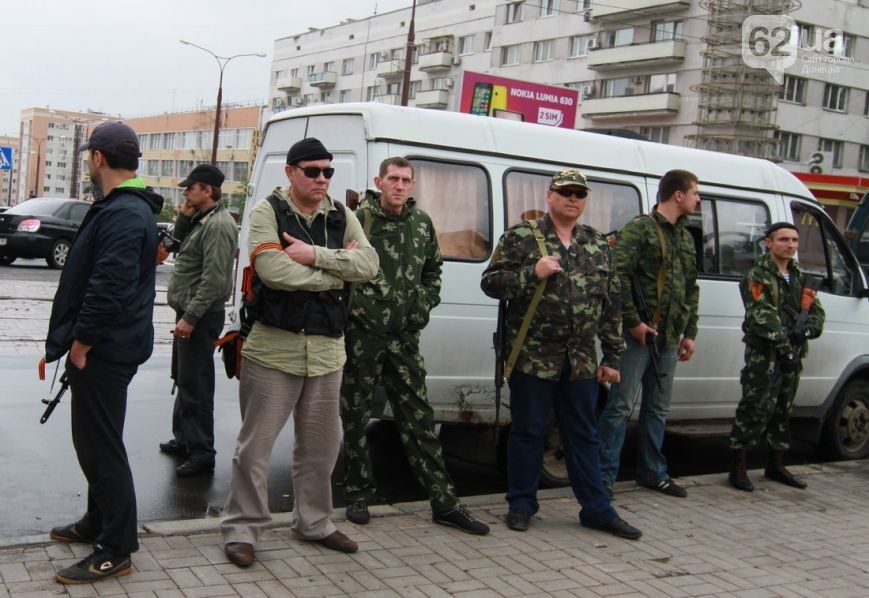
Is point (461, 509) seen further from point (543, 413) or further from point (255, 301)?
point (255, 301)

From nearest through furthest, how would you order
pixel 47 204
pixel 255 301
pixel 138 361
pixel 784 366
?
pixel 138 361, pixel 255 301, pixel 784 366, pixel 47 204

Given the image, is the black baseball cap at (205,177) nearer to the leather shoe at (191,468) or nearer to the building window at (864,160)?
the leather shoe at (191,468)

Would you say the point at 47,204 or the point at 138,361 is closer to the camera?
the point at 138,361

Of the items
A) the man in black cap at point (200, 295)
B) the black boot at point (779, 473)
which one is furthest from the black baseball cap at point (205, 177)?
the black boot at point (779, 473)

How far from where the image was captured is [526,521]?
546 cm

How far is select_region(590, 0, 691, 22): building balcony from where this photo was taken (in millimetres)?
50444

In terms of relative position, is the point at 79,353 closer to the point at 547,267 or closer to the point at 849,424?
the point at 547,267

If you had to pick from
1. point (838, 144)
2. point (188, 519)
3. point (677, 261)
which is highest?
point (838, 144)

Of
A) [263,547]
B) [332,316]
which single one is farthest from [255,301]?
[263,547]

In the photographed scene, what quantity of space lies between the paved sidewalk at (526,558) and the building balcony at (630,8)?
4802 centimetres

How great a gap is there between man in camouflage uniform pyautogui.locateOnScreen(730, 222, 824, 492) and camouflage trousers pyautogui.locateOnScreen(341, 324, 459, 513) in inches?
100

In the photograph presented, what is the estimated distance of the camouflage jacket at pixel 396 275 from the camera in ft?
16.7

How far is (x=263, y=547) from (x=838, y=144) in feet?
175

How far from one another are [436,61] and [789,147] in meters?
25.4
